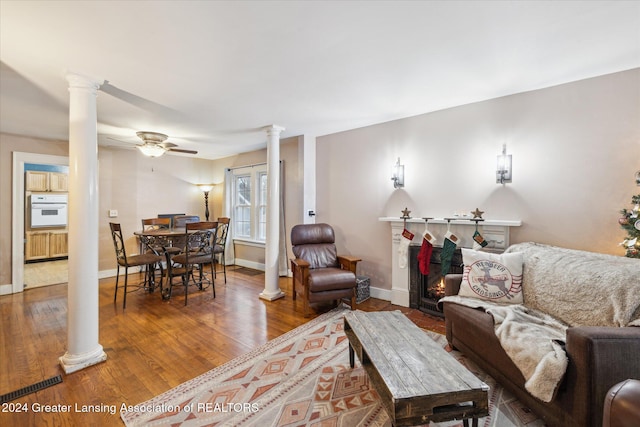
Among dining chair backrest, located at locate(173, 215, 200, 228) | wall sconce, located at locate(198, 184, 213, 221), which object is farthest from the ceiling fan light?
wall sconce, located at locate(198, 184, 213, 221)

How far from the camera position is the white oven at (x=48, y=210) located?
6191 millimetres

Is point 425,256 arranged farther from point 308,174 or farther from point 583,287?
point 308,174

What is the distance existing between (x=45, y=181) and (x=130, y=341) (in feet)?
20.3

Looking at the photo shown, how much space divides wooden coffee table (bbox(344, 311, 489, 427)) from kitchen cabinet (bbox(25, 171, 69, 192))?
8.15 meters

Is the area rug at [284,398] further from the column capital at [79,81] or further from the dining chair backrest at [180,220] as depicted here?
the dining chair backrest at [180,220]

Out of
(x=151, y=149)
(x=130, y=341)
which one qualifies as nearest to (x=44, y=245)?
(x=151, y=149)

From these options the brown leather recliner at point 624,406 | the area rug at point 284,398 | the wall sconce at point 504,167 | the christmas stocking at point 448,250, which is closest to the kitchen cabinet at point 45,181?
the area rug at point 284,398

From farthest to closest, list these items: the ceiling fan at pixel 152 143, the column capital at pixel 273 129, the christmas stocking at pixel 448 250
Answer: the column capital at pixel 273 129 → the ceiling fan at pixel 152 143 → the christmas stocking at pixel 448 250

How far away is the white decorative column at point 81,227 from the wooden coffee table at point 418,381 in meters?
2.22

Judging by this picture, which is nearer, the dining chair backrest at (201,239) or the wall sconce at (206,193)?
the dining chair backrest at (201,239)

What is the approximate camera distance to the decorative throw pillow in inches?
88.1

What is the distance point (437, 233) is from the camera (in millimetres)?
3293

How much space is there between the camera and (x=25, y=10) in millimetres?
1560

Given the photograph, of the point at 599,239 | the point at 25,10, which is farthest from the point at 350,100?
the point at 599,239
